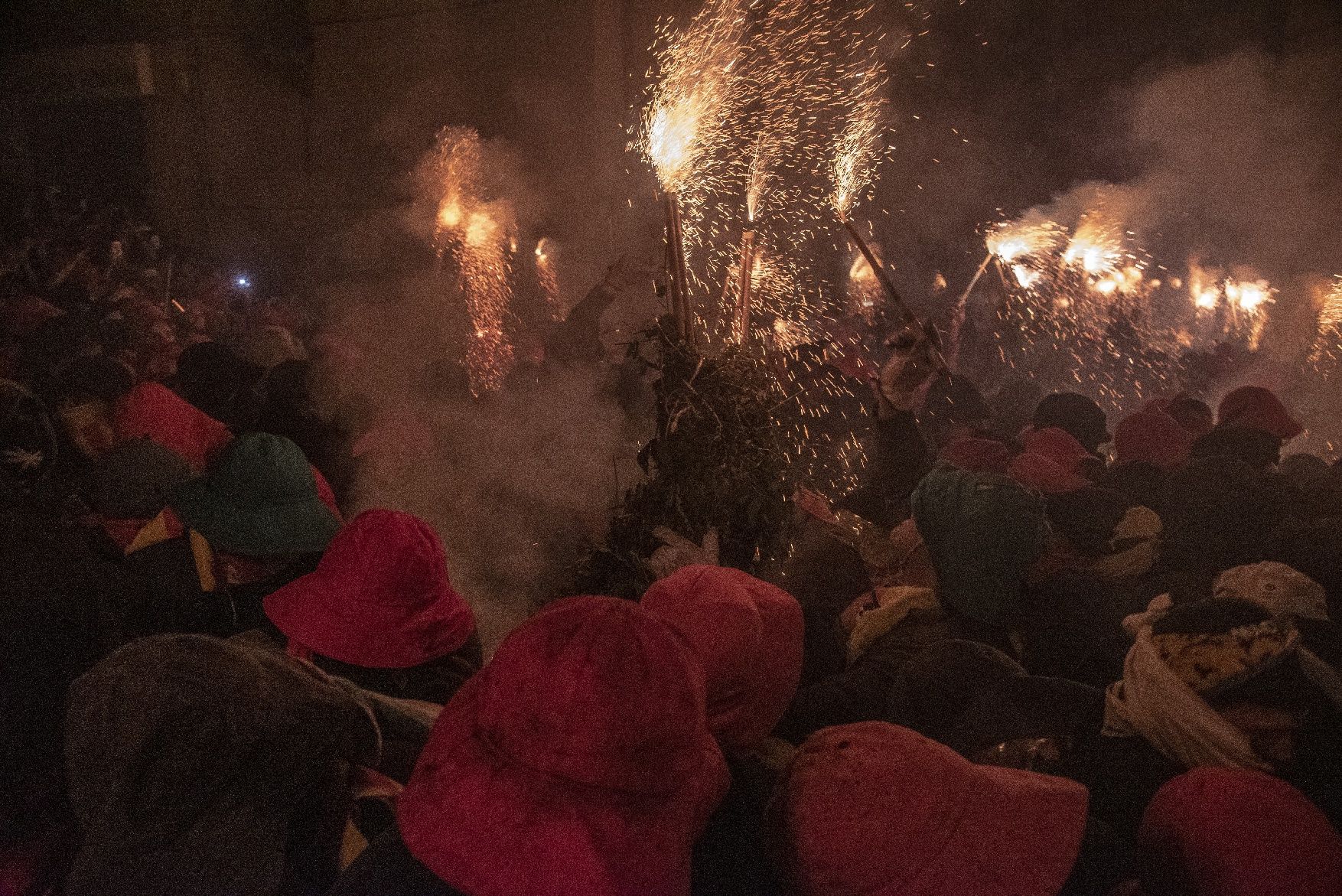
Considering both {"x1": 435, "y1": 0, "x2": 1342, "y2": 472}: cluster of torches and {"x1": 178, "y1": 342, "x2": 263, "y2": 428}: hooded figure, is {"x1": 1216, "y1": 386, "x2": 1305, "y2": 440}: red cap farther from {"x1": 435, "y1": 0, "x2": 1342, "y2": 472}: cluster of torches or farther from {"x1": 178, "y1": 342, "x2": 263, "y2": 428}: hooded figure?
{"x1": 178, "y1": 342, "x2": 263, "y2": 428}: hooded figure

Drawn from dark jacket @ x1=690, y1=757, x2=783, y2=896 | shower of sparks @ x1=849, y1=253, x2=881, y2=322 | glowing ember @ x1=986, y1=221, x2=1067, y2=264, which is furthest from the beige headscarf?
glowing ember @ x1=986, y1=221, x2=1067, y2=264

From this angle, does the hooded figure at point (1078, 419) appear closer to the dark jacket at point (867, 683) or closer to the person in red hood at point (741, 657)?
the dark jacket at point (867, 683)

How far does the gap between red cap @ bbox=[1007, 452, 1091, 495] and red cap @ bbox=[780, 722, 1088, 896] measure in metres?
2.48

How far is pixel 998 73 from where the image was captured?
538 inches

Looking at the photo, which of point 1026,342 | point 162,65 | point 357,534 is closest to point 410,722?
point 357,534

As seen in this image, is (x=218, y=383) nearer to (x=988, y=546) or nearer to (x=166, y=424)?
(x=166, y=424)

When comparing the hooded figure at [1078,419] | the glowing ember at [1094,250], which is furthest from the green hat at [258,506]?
the glowing ember at [1094,250]

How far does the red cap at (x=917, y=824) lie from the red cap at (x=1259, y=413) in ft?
13.4

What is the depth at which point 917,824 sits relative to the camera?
1245 mm

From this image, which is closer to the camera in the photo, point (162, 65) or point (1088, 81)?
point (162, 65)

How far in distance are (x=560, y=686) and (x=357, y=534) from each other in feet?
3.90

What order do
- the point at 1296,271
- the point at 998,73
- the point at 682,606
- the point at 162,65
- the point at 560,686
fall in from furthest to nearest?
the point at 998,73 → the point at 1296,271 → the point at 162,65 → the point at 682,606 → the point at 560,686

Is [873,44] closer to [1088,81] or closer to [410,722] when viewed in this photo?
[1088,81]

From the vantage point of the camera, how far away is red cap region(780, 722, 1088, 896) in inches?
48.5
